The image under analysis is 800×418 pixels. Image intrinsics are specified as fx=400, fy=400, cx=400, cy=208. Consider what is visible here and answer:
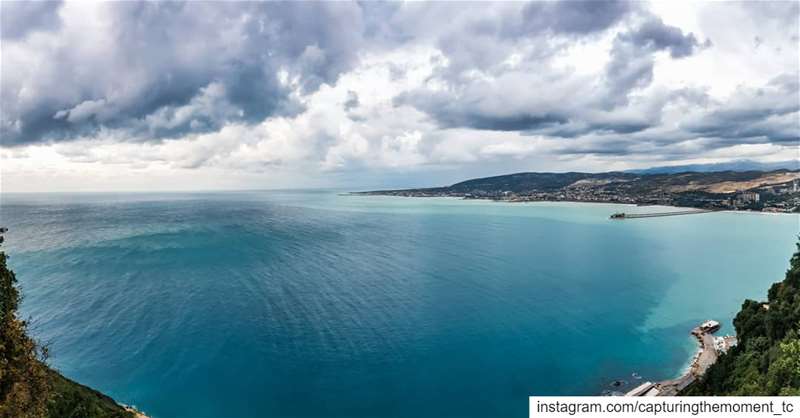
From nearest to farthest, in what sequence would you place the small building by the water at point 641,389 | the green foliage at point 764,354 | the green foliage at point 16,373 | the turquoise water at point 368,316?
the green foliage at point 16,373 → the green foliage at point 764,354 → the small building by the water at point 641,389 → the turquoise water at point 368,316

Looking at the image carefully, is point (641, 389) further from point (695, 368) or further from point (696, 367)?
point (696, 367)

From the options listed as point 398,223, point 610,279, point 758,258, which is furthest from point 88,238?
point 758,258

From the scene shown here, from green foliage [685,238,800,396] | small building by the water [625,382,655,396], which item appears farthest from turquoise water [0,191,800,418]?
green foliage [685,238,800,396]

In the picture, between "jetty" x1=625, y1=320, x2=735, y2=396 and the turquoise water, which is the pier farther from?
the turquoise water

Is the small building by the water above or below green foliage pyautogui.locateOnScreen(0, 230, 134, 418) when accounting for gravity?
below

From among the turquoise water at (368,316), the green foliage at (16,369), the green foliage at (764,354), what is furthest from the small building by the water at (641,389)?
the green foliage at (16,369)

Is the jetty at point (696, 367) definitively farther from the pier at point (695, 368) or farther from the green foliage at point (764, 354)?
the green foliage at point (764, 354)

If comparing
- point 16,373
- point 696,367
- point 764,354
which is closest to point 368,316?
point 696,367
